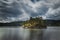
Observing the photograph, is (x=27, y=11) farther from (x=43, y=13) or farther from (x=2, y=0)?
(x=2, y=0)

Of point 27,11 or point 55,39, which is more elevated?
point 27,11

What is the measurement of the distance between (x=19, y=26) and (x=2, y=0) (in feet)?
2.54

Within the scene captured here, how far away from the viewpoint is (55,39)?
307 centimetres

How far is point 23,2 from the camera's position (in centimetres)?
386

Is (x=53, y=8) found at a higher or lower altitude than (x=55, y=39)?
higher

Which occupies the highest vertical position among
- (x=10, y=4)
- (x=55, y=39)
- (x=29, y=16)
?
(x=10, y=4)

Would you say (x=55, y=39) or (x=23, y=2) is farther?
(x=23, y=2)

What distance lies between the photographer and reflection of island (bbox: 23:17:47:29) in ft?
12.4

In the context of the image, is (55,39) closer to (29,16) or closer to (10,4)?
(29,16)

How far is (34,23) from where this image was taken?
3.88 meters

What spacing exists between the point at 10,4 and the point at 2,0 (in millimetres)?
229

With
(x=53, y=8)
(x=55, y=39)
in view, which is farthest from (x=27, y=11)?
(x=55, y=39)

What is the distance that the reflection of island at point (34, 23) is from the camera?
379 centimetres

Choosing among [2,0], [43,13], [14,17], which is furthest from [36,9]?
[2,0]
